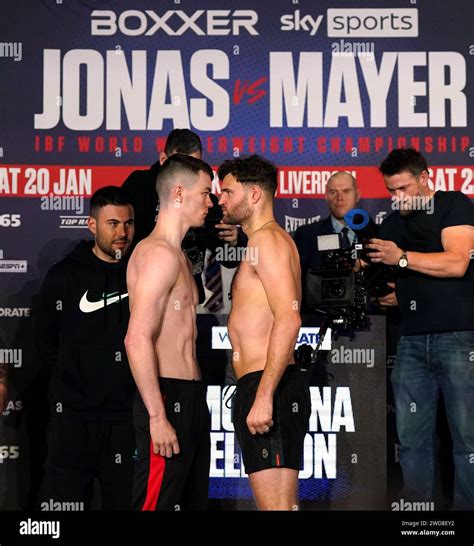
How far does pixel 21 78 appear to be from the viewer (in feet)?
19.9

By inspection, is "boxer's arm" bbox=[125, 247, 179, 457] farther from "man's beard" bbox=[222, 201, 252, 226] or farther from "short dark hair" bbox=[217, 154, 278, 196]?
"short dark hair" bbox=[217, 154, 278, 196]

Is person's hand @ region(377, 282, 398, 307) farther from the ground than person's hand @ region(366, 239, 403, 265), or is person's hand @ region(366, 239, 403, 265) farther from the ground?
person's hand @ region(366, 239, 403, 265)

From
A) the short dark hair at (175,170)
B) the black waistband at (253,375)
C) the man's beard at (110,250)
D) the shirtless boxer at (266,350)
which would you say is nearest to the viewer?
the shirtless boxer at (266,350)


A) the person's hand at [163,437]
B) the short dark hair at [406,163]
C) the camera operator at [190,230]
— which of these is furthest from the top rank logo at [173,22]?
the person's hand at [163,437]

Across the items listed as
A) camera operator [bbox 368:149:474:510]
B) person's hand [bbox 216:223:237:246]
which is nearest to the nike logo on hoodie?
person's hand [bbox 216:223:237:246]

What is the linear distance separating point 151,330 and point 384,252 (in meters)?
1.43

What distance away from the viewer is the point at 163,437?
12.8ft

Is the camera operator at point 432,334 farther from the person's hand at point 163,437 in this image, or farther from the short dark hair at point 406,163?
the person's hand at point 163,437

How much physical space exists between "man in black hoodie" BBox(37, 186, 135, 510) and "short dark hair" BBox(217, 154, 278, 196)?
0.96 metres

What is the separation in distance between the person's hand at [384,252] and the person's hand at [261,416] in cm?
120

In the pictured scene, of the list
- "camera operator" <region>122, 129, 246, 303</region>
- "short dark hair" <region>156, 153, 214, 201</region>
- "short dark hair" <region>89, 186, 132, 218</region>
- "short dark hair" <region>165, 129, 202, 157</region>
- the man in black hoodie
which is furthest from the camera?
"short dark hair" <region>165, 129, 202, 157</region>

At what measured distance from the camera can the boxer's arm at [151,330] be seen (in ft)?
12.8

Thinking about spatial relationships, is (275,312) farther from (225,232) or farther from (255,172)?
(225,232)

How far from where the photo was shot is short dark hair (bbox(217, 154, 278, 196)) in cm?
438
